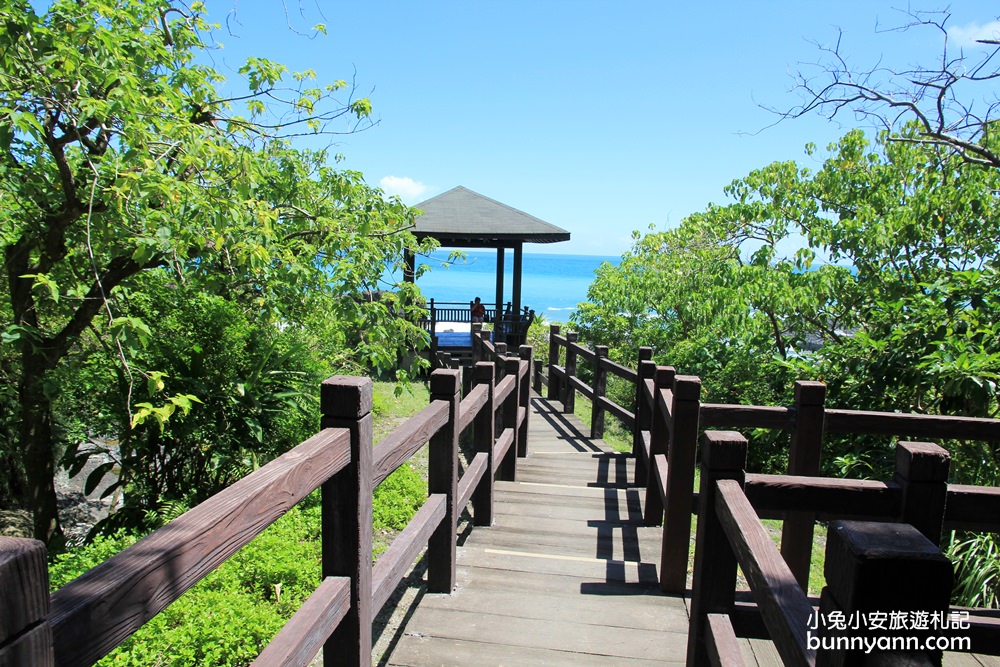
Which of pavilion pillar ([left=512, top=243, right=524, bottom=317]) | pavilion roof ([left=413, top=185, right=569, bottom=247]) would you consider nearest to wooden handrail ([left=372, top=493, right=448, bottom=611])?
pavilion roof ([left=413, top=185, right=569, bottom=247])

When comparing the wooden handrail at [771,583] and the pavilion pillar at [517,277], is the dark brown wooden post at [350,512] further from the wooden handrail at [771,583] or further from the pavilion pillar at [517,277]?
the pavilion pillar at [517,277]

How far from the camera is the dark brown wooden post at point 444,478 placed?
332cm

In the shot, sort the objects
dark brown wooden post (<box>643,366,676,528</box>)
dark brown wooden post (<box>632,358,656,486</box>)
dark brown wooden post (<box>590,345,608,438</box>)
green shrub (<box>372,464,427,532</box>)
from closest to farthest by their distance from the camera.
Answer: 1. dark brown wooden post (<box>643,366,676,528</box>)
2. green shrub (<box>372,464,427,532</box>)
3. dark brown wooden post (<box>632,358,656,486</box>)
4. dark brown wooden post (<box>590,345,608,438</box>)

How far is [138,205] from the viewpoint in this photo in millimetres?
3939

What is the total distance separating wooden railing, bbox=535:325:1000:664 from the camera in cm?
200

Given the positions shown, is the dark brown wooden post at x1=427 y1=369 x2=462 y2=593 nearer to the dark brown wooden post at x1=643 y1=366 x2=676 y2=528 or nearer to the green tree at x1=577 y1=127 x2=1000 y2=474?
the dark brown wooden post at x1=643 y1=366 x2=676 y2=528

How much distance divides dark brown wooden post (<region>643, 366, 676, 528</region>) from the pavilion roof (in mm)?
11834

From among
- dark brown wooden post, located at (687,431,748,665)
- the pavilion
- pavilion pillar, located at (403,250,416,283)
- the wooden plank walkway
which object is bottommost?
the wooden plank walkway

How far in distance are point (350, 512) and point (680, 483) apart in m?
1.96

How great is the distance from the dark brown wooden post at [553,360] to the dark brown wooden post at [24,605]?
9.29 meters

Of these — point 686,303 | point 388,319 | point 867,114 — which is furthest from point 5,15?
point 686,303

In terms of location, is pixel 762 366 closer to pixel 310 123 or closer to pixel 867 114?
pixel 867 114

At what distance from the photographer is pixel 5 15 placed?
389 cm

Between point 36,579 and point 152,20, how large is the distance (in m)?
5.44
